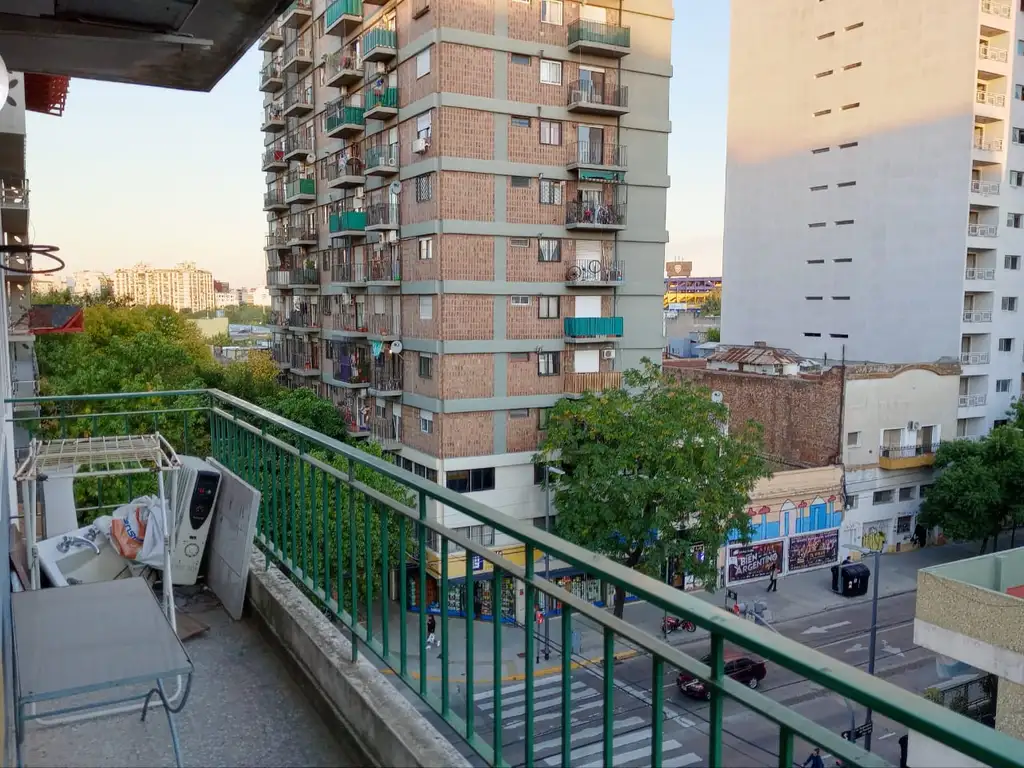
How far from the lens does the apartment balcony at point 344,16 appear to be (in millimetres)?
26078

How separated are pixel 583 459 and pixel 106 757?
18.1 metres

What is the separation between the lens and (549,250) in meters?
22.8

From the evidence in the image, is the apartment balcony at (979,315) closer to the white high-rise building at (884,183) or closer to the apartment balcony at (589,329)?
the white high-rise building at (884,183)

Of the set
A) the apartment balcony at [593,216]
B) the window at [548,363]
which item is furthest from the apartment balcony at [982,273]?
the window at [548,363]

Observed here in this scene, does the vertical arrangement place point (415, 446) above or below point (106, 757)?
below

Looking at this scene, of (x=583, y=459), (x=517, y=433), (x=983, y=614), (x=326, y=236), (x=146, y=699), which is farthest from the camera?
(x=326, y=236)

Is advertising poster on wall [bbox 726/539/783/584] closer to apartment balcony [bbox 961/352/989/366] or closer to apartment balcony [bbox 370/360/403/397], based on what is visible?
apartment balcony [bbox 370/360/403/397]

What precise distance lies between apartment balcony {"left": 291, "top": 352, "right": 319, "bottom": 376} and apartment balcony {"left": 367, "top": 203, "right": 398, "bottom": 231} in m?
8.39

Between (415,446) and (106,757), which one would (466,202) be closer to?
(415,446)

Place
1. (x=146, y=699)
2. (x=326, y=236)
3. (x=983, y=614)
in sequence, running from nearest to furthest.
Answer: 1. (x=146, y=699)
2. (x=983, y=614)
3. (x=326, y=236)

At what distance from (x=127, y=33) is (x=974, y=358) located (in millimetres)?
33683

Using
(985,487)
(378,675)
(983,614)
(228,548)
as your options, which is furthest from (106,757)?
(985,487)

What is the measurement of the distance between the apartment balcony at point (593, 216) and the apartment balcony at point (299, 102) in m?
13.7

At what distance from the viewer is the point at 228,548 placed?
465 cm
